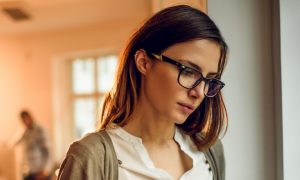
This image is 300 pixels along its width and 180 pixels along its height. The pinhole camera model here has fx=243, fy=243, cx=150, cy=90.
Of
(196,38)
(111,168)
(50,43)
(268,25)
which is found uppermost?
(50,43)

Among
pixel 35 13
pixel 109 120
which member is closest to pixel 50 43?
pixel 35 13

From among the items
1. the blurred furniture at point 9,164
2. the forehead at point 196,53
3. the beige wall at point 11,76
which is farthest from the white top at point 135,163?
the beige wall at point 11,76

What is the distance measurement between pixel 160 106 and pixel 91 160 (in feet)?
0.92

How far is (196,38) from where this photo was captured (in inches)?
31.5

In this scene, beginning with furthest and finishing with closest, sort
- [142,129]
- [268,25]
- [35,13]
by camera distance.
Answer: [35,13], [268,25], [142,129]

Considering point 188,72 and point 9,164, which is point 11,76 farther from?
point 188,72

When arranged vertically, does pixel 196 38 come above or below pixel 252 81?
above

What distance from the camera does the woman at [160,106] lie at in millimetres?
786

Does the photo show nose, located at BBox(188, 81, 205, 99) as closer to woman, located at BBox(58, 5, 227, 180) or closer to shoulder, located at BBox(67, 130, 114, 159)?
woman, located at BBox(58, 5, 227, 180)

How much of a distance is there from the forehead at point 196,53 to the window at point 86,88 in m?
5.35

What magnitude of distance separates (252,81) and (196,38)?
18.2 inches

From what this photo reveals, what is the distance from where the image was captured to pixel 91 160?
767mm

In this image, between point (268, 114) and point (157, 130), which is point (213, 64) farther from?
point (268, 114)

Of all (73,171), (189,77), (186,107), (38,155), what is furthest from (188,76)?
(38,155)
